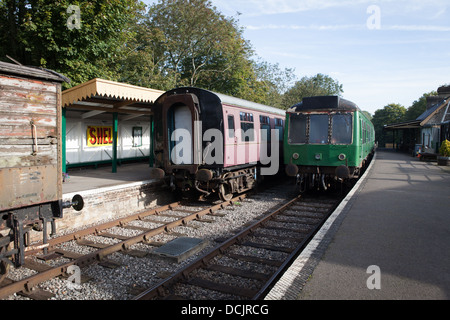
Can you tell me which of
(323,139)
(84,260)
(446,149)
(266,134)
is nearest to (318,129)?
(323,139)

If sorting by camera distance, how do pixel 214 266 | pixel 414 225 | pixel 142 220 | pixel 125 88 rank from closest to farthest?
pixel 214 266
pixel 414 225
pixel 142 220
pixel 125 88

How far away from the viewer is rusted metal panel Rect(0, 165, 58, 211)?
443 centimetres

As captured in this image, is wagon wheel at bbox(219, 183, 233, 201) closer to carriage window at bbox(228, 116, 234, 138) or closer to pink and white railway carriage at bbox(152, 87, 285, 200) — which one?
pink and white railway carriage at bbox(152, 87, 285, 200)

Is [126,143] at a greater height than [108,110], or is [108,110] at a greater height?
[108,110]

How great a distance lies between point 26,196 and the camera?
15.5 ft

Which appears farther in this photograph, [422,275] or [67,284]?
[67,284]

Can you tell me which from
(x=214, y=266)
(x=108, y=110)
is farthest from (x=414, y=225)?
(x=108, y=110)

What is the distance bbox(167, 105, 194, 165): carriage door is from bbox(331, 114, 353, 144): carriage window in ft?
14.9

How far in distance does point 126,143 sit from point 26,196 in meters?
10.9

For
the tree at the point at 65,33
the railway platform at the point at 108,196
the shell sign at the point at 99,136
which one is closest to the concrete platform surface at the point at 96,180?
the railway platform at the point at 108,196

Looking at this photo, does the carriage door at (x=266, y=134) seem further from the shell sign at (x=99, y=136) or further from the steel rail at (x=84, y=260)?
the shell sign at (x=99, y=136)

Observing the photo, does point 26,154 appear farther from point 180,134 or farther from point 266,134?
point 266,134

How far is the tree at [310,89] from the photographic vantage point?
44.1 metres
